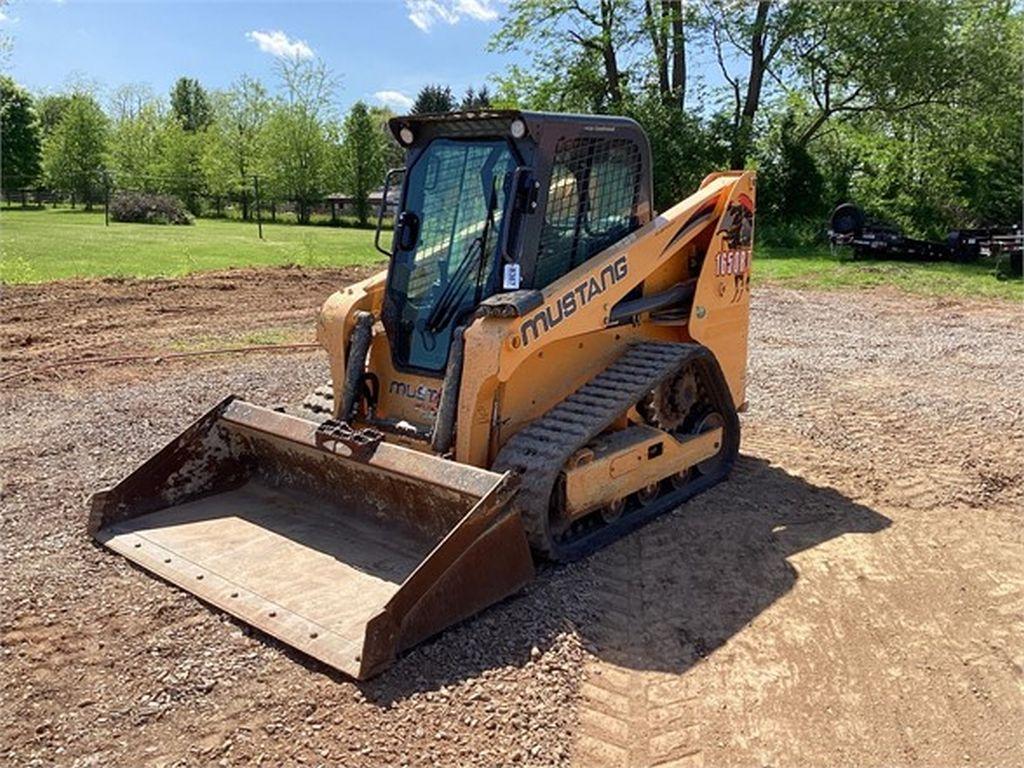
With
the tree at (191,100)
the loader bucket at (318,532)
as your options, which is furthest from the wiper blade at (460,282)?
the tree at (191,100)

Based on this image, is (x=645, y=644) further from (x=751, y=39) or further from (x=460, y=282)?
(x=751, y=39)

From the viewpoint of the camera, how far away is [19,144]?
50.8m

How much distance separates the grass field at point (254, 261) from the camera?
16500 mm

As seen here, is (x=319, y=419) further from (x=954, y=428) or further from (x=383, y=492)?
(x=954, y=428)

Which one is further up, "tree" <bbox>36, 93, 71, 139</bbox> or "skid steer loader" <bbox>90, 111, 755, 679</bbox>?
"tree" <bbox>36, 93, 71, 139</bbox>

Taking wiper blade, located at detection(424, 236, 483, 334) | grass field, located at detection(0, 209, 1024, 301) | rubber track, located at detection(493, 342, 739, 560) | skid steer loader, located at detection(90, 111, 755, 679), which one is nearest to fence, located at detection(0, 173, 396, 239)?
grass field, located at detection(0, 209, 1024, 301)

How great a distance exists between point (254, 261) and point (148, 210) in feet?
60.6

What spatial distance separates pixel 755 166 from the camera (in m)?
25.8

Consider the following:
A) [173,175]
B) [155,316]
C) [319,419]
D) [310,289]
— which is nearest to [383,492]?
[319,419]

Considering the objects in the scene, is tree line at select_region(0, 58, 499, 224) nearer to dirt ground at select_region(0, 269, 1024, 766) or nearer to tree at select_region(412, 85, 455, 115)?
tree at select_region(412, 85, 455, 115)

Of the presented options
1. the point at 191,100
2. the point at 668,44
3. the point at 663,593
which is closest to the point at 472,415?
the point at 663,593

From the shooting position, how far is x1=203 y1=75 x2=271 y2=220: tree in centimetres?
4626

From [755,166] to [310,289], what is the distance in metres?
15.4

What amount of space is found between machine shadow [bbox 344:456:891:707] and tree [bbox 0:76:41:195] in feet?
174
